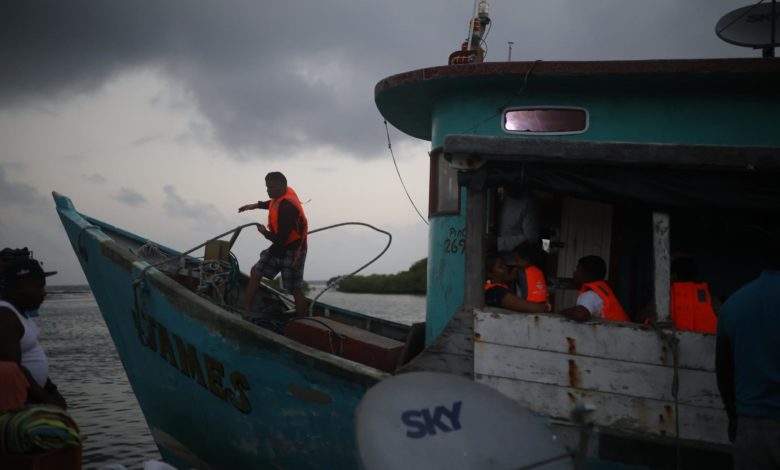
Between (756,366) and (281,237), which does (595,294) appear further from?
(281,237)

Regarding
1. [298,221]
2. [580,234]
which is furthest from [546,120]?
[298,221]

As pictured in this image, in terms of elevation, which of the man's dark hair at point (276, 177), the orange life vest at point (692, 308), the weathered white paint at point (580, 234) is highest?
the man's dark hair at point (276, 177)

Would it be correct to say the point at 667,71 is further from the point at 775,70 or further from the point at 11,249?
the point at 11,249

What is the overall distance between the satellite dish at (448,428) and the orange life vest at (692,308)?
179 centimetres

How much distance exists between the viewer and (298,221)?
664cm

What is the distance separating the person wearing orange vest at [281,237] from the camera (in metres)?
6.52

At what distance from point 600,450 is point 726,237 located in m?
2.63

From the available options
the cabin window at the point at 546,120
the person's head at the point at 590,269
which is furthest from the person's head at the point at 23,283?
the cabin window at the point at 546,120

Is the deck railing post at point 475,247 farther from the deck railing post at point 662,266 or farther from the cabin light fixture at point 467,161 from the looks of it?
the deck railing post at point 662,266

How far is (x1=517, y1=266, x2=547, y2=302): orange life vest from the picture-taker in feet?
14.9

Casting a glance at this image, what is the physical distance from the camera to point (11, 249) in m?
4.17

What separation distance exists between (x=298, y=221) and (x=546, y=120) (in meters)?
2.78

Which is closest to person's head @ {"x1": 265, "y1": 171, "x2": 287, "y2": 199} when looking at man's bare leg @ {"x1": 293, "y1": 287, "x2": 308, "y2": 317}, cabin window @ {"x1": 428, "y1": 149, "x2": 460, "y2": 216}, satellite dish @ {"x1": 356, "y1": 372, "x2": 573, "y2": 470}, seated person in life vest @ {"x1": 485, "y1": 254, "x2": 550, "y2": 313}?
man's bare leg @ {"x1": 293, "y1": 287, "x2": 308, "y2": 317}

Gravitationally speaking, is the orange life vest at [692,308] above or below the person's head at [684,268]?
below
